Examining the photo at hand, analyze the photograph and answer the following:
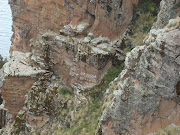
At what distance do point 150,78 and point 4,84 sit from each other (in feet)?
31.0

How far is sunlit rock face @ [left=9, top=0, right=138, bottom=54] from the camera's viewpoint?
10.3 m

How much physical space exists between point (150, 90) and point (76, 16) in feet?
26.7

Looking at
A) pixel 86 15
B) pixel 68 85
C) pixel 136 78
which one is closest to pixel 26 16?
pixel 86 15

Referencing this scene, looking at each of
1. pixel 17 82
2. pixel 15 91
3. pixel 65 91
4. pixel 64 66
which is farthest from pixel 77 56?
pixel 15 91

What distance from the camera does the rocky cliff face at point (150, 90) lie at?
4.07 m

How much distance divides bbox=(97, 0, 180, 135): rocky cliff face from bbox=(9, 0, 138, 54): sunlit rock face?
5.38m

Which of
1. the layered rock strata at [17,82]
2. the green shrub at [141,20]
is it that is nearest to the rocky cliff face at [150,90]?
the green shrub at [141,20]

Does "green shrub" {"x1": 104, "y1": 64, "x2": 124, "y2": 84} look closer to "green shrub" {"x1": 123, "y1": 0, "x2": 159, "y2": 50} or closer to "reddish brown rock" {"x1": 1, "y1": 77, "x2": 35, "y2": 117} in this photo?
"green shrub" {"x1": 123, "y1": 0, "x2": 159, "y2": 50}

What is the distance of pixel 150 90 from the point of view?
4.43m

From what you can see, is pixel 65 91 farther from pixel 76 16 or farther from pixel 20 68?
pixel 76 16

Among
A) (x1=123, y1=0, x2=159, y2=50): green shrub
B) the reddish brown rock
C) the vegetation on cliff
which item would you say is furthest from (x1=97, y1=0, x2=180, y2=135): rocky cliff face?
the reddish brown rock

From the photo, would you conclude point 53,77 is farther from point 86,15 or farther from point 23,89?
point 86,15

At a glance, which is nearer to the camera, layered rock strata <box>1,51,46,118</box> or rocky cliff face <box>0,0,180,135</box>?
rocky cliff face <box>0,0,180,135</box>

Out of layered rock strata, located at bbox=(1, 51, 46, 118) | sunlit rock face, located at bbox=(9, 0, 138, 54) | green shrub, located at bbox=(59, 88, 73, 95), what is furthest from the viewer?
layered rock strata, located at bbox=(1, 51, 46, 118)
